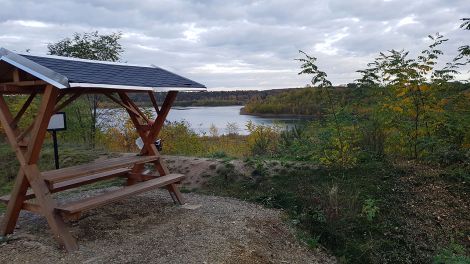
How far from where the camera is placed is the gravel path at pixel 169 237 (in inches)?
171

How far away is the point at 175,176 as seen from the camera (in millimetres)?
6152

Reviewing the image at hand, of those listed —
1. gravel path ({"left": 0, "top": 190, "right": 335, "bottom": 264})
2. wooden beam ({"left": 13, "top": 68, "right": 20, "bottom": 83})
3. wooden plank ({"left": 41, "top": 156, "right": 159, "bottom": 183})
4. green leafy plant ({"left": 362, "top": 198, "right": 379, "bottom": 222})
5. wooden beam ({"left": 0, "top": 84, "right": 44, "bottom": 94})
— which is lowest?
gravel path ({"left": 0, "top": 190, "right": 335, "bottom": 264})

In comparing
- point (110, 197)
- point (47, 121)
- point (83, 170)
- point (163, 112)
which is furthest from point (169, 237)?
point (163, 112)

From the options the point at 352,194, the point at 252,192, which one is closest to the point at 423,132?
the point at 352,194

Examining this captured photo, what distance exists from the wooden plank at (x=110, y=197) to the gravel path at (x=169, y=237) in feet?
1.45

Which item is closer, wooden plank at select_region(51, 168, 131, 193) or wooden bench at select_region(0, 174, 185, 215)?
wooden bench at select_region(0, 174, 185, 215)

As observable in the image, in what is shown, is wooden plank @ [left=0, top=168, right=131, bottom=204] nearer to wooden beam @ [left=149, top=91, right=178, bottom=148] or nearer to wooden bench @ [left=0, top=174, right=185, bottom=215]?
wooden bench @ [left=0, top=174, right=185, bottom=215]

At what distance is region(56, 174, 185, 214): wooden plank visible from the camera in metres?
4.48

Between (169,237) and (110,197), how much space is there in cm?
86

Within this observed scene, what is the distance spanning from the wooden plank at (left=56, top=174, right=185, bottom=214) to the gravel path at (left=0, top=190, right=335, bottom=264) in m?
0.44

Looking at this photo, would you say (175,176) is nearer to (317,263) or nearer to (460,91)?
(317,263)

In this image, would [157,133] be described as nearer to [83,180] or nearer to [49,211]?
[83,180]

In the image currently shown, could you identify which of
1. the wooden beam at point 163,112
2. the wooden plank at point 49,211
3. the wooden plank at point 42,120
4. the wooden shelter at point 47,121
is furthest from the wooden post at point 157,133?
the wooden plank at point 49,211

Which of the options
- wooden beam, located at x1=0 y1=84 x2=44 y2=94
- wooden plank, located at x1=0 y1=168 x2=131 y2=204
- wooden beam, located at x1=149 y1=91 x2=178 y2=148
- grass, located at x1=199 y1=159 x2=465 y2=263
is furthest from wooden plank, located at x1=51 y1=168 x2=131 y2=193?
grass, located at x1=199 y1=159 x2=465 y2=263
